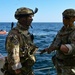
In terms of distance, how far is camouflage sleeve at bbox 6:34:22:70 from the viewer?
5002 millimetres

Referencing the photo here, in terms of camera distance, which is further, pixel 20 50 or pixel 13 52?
pixel 20 50

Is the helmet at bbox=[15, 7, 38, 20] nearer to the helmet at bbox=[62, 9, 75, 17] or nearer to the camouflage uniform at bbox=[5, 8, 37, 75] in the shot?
the camouflage uniform at bbox=[5, 8, 37, 75]

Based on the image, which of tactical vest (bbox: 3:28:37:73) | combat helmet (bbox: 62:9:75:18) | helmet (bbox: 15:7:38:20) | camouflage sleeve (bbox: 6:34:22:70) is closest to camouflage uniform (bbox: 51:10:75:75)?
combat helmet (bbox: 62:9:75:18)

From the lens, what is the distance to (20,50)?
531cm

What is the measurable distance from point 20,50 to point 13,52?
0.30 meters

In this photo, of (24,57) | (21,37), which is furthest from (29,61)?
(21,37)

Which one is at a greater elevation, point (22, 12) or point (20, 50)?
point (22, 12)

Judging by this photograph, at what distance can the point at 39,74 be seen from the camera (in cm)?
2122

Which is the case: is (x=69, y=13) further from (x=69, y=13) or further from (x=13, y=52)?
(x=13, y=52)

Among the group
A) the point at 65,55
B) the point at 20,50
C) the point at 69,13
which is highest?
the point at 69,13

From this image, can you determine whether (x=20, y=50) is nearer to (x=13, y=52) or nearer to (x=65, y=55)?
(x=13, y=52)

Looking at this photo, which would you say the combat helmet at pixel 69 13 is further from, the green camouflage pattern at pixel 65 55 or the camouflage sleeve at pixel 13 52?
the camouflage sleeve at pixel 13 52

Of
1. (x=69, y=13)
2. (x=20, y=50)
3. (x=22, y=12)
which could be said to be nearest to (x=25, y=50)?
(x=20, y=50)

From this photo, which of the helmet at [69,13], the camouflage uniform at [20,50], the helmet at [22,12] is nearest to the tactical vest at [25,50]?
the camouflage uniform at [20,50]
